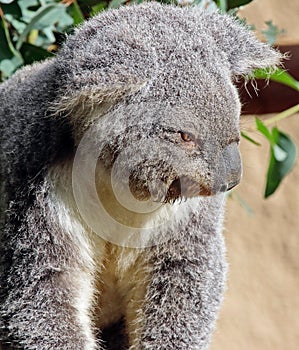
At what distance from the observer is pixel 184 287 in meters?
2.93

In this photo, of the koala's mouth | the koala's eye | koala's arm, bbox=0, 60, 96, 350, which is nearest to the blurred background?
koala's arm, bbox=0, 60, 96, 350

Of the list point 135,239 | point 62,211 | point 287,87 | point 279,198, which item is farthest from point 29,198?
point 279,198

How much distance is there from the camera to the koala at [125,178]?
2471 mm

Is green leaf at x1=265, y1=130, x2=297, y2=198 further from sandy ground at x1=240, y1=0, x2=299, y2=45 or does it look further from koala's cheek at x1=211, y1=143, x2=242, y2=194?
sandy ground at x1=240, y1=0, x2=299, y2=45

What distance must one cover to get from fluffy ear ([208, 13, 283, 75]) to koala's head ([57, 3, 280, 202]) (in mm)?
81

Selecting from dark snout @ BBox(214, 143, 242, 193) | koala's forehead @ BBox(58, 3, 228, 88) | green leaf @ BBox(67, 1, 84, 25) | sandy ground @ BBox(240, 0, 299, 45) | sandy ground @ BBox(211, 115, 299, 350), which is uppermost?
koala's forehead @ BBox(58, 3, 228, 88)

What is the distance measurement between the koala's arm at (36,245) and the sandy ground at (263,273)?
319 centimetres

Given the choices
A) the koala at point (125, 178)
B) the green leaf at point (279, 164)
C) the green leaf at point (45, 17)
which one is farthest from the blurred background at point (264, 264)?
the koala at point (125, 178)

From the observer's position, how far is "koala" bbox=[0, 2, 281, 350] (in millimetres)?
2471

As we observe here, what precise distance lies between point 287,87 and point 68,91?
1670mm

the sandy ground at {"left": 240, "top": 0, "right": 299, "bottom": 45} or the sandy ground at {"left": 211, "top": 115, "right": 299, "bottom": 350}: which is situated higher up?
the sandy ground at {"left": 240, "top": 0, "right": 299, "bottom": 45}

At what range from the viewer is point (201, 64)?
251cm

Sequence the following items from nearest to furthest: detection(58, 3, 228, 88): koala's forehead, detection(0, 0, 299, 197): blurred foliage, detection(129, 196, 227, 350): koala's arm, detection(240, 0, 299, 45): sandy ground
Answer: detection(58, 3, 228, 88): koala's forehead
detection(129, 196, 227, 350): koala's arm
detection(0, 0, 299, 197): blurred foliage
detection(240, 0, 299, 45): sandy ground

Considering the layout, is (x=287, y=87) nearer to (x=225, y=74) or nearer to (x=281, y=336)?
(x=225, y=74)
